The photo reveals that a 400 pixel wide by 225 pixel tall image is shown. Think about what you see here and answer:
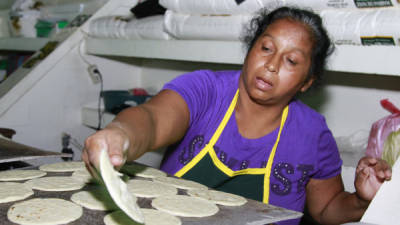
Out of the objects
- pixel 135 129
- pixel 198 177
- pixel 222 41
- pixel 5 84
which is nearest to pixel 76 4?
pixel 5 84

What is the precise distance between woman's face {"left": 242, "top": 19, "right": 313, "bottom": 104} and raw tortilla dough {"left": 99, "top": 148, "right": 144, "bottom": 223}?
2.31 ft

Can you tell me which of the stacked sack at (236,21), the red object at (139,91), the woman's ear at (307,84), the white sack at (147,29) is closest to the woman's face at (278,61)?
the woman's ear at (307,84)

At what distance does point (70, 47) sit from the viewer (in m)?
3.04

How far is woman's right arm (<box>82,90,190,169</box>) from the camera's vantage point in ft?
2.73

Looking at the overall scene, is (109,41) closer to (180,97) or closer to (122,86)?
(122,86)

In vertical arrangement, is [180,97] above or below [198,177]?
above

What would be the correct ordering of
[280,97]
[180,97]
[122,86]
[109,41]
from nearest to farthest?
[180,97]
[280,97]
[109,41]
[122,86]

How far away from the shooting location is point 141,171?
136 centimetres

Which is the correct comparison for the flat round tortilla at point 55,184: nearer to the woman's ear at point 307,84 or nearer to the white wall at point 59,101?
the woman's ear at point 307,84

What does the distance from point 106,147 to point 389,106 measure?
1.56 meters

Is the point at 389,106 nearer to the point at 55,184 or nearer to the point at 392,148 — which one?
the point at 392,148

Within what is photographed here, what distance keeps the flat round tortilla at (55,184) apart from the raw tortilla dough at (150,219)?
0.24 metres

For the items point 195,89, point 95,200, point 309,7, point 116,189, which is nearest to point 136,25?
point 309,7

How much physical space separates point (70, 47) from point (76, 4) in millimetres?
1061
